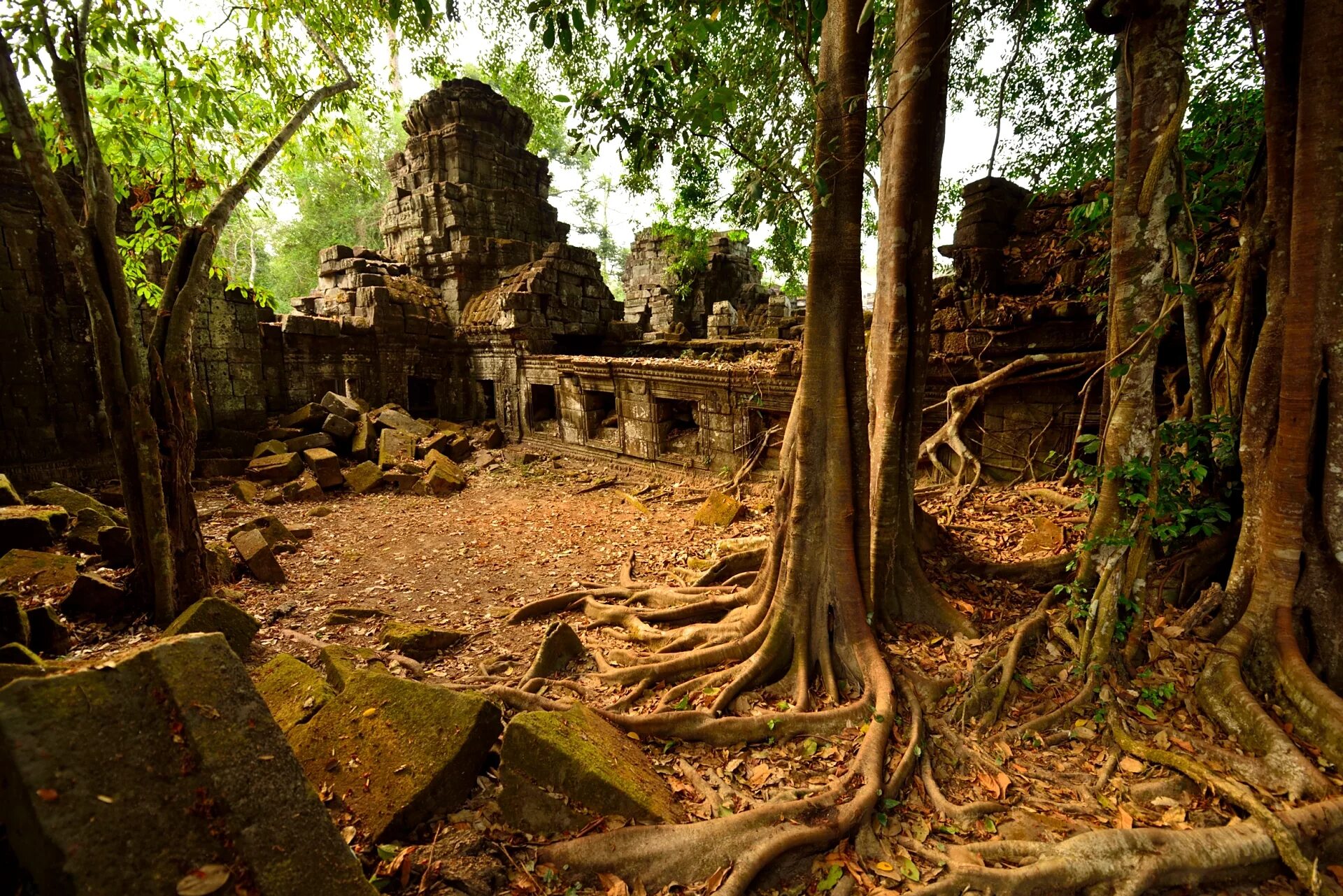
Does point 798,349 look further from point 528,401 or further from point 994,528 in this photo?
point 528,401

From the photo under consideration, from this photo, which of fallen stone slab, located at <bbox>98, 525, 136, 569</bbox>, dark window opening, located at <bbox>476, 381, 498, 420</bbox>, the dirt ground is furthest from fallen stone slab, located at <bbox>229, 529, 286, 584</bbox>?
dark window opening, located at <bbox>476, 381, 498, 420</bbox>

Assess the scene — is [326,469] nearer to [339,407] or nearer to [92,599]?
[339,407]

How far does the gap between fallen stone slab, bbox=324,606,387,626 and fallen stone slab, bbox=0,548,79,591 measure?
2209 millimetres

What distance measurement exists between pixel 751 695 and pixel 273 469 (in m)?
9.42

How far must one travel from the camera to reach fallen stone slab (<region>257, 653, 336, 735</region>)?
9.35 feet

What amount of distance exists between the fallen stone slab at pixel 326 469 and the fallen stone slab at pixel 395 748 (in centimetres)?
761

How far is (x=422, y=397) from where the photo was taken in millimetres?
14547

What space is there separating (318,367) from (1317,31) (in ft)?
47.0

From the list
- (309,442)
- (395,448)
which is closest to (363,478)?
(395,448)

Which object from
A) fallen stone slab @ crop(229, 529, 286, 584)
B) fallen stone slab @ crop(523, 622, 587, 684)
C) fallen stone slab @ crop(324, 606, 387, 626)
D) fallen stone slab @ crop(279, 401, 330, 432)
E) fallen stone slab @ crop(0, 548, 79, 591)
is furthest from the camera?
fallen stone slab @ crop(279, 401, 330, 432)

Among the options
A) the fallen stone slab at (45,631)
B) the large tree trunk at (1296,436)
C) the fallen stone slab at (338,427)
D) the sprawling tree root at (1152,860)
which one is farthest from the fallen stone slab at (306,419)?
the large tree trunk at (1296,436)

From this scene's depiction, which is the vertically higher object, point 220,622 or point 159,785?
point 159,785

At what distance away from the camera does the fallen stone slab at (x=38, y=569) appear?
4668mm

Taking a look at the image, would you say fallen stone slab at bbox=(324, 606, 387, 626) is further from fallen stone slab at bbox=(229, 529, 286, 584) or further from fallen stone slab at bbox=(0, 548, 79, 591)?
fallen stone slab at bbox=(0, 548, 79, 591)
